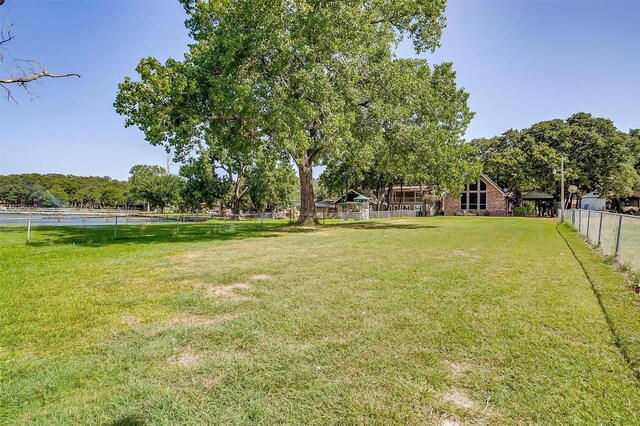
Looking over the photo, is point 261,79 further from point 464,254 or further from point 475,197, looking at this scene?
point 475,197

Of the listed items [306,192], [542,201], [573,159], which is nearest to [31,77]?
[306,192]

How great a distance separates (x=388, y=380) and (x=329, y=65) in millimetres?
15940

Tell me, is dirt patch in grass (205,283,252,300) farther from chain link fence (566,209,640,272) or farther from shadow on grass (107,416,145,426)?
chain link fence (566,209,640,272)

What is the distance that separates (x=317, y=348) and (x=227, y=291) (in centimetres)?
267

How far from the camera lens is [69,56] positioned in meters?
13.1

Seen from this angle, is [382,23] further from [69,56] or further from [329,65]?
[69,56]

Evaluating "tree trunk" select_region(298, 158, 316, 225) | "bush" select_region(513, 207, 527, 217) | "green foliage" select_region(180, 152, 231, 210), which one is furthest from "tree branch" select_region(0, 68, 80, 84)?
"bush" select_region(513, 207, 527, 217)

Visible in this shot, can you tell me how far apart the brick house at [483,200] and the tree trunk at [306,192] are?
33.3 meters

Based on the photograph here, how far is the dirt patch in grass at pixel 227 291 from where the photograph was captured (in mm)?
5217

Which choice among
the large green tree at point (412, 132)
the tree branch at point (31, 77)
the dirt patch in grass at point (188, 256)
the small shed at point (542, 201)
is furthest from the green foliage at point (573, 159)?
the tree branch at point (31, 77)

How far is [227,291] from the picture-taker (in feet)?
18.2

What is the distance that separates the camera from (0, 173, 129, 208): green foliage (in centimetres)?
9431

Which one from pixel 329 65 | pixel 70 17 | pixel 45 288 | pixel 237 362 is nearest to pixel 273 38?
pixel 329 65

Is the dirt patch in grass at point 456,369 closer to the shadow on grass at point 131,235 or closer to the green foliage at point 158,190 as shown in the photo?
the shadow on grass at point 131,235
